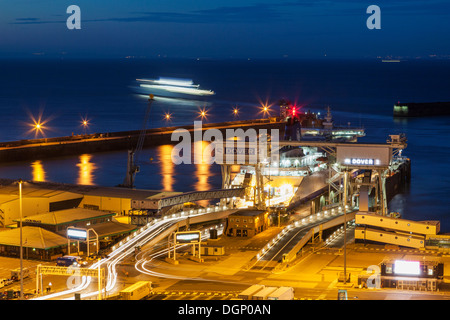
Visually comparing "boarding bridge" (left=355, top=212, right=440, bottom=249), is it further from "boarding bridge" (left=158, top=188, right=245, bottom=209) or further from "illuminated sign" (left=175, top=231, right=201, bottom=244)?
"boarding bridge" (left=158, top=188, right=245, bottom=209)

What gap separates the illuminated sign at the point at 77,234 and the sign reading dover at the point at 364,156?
62.4ft

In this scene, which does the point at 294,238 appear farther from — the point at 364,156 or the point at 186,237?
the point at 364,156

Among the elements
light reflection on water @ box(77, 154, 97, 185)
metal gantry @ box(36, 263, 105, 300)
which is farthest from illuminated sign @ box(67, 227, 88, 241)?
light reflection on water @ box(77, 154, 97, 185)

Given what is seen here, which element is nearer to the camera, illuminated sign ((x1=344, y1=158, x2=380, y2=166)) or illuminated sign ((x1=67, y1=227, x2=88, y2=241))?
illuminated sign ((x1=67, y1=227, x2=88, y2=241))

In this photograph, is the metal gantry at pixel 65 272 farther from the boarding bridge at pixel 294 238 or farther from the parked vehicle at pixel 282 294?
the boarding bridge at pixel 294 238

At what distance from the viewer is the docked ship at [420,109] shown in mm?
149375

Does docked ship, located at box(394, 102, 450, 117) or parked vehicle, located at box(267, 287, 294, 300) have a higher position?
docked ship, located at box(394, 102, 450, 117)

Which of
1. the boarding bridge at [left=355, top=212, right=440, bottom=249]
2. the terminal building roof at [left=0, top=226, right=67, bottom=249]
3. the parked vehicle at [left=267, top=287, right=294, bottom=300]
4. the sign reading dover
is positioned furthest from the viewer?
the sign reading dover

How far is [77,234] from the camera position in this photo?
38.6m

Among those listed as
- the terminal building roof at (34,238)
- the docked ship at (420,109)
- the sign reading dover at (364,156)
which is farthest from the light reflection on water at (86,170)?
the docked ship at (420,109)

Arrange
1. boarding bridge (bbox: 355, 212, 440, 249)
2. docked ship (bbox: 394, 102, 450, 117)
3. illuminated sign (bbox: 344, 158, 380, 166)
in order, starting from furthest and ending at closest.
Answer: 1. docked ship (bbox: 394, 102, 450, 117)
2. illuminated sign (bbox: 344, 158, 380, 166)
3. boarding bridge (bbox: 355, 212, 440, 249)

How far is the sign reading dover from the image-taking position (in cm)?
4884

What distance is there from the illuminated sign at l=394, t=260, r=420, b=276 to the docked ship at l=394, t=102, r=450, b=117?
11807 cm
